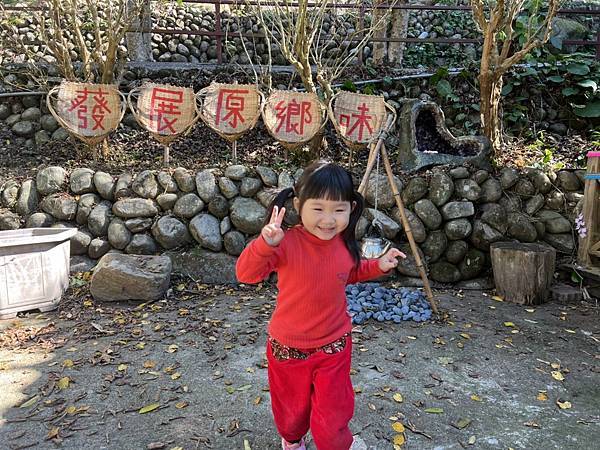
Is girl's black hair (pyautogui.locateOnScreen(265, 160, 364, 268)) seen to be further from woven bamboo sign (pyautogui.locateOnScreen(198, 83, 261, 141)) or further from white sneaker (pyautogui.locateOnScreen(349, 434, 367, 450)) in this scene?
woven bamboo sign (pyautogui.locateOnScreen(198, 83, 261, 141))

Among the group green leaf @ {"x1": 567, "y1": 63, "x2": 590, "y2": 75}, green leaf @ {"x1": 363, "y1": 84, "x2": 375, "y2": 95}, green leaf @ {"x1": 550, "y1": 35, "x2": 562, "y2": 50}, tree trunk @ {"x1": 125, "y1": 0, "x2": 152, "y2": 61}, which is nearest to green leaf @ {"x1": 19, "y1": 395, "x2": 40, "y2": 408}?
green leaf @ {"x1": 363, "y1": 84, "x2": 375, "y2": 95}

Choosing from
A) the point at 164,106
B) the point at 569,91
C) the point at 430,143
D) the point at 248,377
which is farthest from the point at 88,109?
the point at 569,91

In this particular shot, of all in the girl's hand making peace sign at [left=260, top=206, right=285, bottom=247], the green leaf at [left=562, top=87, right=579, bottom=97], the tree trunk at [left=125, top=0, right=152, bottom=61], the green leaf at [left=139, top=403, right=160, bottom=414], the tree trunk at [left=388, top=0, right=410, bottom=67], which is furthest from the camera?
the tree trunk at [left=388, top=0, right=410, bottom=67]

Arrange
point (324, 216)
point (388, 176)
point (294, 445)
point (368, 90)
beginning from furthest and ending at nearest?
1. point (368, 90)
2. point (388, 176)
3. point (294, 445)
4. point (324, 216)

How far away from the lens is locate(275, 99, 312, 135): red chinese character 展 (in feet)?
18.2

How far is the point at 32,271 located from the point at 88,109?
212cm

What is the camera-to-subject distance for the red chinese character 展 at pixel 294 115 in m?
5.54

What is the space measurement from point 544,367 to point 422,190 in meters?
2.38

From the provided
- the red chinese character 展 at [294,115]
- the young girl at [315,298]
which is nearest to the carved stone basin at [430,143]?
the red chinese character 展 at [294,115]

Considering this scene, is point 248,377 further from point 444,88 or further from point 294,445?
point 444,88

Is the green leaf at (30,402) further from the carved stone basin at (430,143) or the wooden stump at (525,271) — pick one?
the carved stone basin at (430,143)

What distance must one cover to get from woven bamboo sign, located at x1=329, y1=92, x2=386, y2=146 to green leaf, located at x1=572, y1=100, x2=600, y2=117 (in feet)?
12.3

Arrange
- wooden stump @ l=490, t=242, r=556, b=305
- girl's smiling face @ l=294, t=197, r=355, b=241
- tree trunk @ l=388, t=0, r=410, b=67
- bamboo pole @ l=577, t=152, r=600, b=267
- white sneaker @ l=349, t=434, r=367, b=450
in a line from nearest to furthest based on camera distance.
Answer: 1. girl's smiling face @ l=294, t=197, r=355, b=241
2. white sneaker @ l=349, t=434, r=367, b=450
3. wooden stump @ l=490, t=242, r=556, b=305
4. bamboo pole @ l=577, t=152, r=600, b=267
5. tree trunk @ l=388, t=0, r=410, b=67

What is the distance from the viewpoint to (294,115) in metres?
5.55
